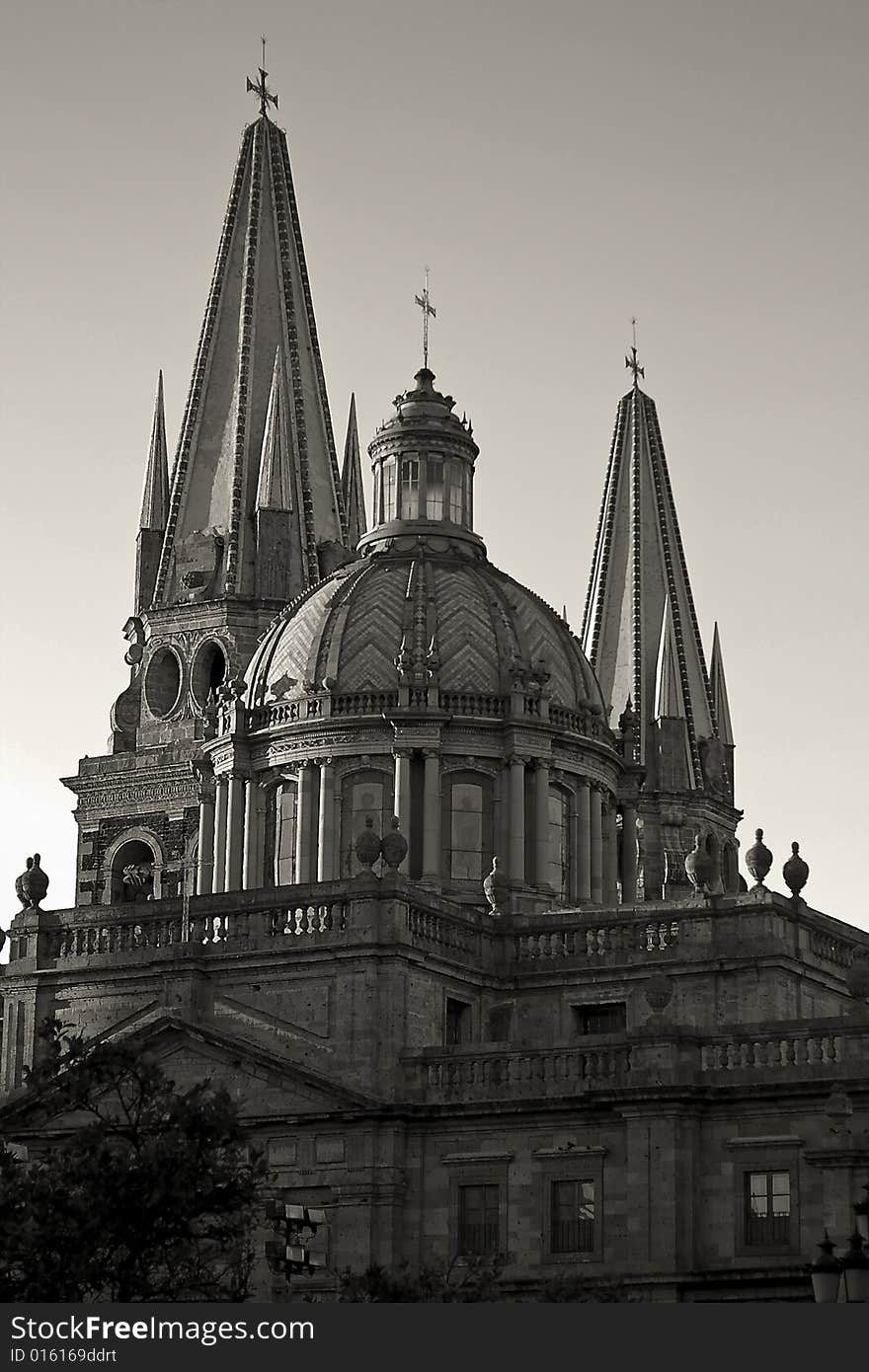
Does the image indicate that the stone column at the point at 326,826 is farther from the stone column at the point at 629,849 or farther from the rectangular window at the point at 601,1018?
the stone column at the point at 629,849

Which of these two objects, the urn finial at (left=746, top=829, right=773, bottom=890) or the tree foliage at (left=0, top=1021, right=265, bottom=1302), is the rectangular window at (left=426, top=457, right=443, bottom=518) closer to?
the urn finial at (left=746, top=829, right=773, bottom=890)

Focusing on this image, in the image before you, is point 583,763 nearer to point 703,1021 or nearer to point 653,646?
point 703,1021

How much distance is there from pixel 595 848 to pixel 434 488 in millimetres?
11251

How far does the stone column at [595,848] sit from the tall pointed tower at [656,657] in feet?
79.8

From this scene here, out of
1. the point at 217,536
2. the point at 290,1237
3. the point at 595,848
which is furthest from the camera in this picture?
the point at 217,536

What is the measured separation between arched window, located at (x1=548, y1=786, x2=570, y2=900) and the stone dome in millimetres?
1893

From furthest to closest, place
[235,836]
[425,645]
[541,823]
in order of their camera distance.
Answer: [235,836] < [425,645] < [541,823]

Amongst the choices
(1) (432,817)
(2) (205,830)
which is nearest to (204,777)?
(2) (205,830)

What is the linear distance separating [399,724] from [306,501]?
3226 cm

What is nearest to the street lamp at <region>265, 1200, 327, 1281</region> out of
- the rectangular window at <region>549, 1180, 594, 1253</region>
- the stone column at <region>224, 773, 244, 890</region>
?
the rectangular window at <region>549, 1180, 594, 1253</region>

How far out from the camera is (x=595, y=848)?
81125 millimetres

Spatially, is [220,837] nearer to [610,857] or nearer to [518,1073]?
[610,857]

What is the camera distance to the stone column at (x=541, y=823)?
7831cm

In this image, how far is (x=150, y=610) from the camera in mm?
109125
